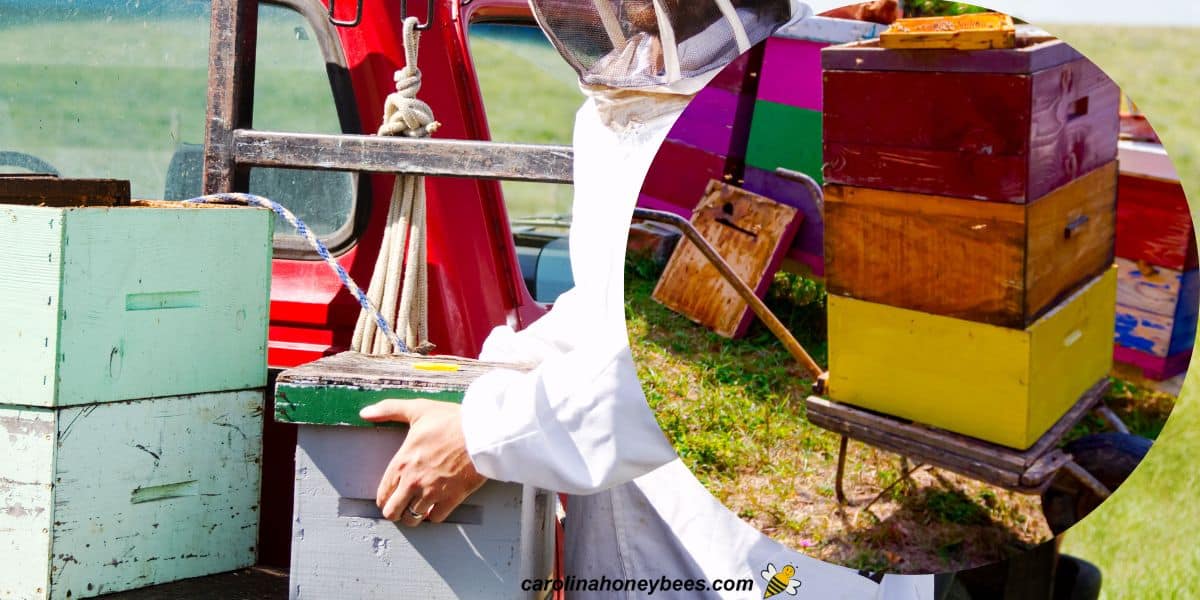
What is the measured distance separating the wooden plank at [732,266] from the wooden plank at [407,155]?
34 centimetres

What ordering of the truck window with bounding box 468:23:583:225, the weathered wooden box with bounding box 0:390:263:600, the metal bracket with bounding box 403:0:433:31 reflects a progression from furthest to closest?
the truck window with bounding box 468:23:583:225 → the metal bracket with bounding box 403:0:433:31 → the weathered wooden box with bounding box 0:390:263:600

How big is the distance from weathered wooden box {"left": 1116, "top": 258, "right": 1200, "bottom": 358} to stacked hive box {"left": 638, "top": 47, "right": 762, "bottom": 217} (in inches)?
24.1

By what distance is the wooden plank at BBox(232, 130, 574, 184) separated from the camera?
1.96 meters

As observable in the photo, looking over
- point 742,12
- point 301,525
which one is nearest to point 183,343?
point 301,525

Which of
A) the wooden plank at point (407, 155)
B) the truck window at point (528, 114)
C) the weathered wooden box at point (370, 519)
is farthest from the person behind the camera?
the truck window at point (528, 114)

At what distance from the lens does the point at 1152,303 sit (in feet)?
4.82

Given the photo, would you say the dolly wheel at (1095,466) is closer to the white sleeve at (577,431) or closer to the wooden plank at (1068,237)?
the wooden plank at (1068,237)

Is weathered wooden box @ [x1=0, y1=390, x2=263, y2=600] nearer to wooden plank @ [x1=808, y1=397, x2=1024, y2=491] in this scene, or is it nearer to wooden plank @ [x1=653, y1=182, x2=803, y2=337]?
wooden plank @ [x1=653, y1=182, x2=803, y2=337]

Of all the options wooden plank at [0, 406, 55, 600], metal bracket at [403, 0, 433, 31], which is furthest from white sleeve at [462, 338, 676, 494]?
metal bracket at [403, 0, 433, 31]

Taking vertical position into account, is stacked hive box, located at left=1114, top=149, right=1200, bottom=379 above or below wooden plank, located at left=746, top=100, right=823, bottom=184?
below

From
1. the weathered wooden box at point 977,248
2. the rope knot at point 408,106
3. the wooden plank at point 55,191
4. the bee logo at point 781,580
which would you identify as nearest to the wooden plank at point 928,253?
the weathered wooden box at point 977,248

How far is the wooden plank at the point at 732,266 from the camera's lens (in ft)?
5.38

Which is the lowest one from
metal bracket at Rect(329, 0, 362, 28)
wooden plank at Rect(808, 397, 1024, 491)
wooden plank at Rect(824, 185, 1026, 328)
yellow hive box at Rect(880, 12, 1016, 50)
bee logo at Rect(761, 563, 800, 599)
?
bee logo at Rect(761, 563, 800, 599)

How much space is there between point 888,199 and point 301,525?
99 centimetres
